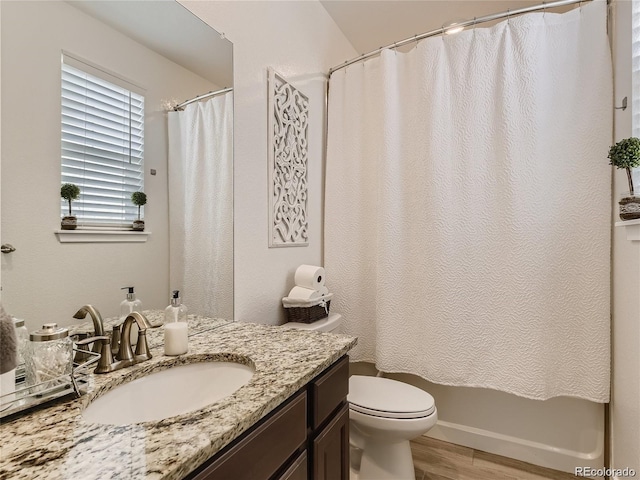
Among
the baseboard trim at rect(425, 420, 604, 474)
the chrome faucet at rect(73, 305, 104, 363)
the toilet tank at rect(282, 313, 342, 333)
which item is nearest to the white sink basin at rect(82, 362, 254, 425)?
the chrome faucet at rect(73, 305, 104, 363)

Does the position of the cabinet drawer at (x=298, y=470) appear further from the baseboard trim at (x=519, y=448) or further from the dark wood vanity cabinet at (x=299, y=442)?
the baseboard trim at (x=519, y=448)

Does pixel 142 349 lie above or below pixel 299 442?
above

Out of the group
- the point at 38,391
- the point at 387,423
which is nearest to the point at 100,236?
the point at 38,391

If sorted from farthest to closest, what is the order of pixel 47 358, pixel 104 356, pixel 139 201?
1. pixel 139 201
2. pixel 104 356
3. pixel 47 358

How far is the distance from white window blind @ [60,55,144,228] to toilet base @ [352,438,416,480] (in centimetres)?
138

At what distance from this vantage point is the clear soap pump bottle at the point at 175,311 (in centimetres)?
115

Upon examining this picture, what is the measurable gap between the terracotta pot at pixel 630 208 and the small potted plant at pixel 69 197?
5.73 ft

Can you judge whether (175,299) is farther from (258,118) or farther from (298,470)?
(258,118)

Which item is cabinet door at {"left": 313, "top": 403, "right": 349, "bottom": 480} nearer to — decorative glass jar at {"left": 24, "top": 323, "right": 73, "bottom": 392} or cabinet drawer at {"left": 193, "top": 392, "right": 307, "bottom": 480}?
cabinet drawer at {"left": 193, "top": 392, "right": 307, "bottom": 480}

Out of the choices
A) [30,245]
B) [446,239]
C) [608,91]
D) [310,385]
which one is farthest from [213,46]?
[608,91]

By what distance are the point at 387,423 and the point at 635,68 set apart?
166 centimetres

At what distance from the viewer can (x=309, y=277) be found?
174cm

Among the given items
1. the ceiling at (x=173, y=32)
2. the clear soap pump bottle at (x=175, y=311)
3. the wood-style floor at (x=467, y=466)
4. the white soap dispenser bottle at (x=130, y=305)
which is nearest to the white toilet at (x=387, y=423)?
the wood-style floor at (x=467, y=466)

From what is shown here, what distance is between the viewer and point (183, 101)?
3.84ft
